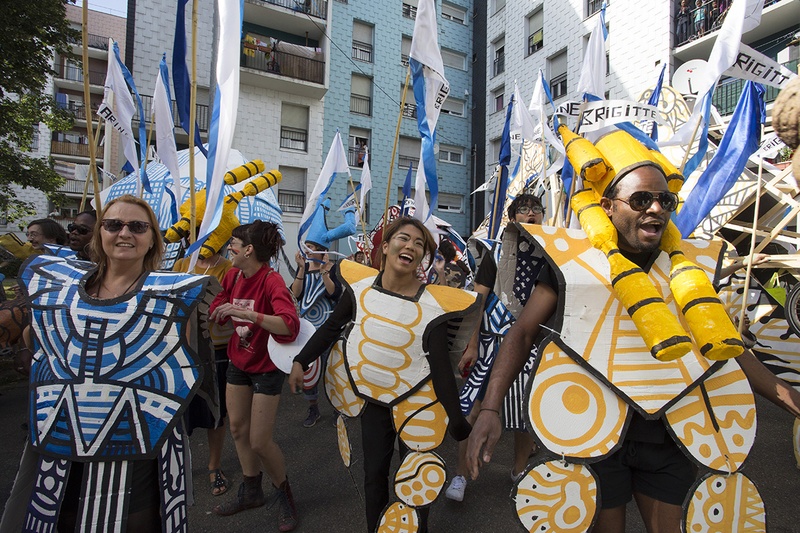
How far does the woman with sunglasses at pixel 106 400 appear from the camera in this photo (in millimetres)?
1722

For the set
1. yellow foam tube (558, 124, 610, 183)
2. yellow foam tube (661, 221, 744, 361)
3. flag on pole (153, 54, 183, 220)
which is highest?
flag on pole (153, 54, 183, 220)

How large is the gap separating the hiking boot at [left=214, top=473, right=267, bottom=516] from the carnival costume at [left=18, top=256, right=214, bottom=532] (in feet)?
4.11

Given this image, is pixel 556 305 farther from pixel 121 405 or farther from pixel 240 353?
pixel 240 353

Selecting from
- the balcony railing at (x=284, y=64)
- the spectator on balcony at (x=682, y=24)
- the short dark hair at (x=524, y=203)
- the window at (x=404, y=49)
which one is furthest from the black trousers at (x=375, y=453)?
the window at (x=404, y=49)

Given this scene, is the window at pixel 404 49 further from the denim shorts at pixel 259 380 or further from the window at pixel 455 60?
the denim shorts at pixel 259 380

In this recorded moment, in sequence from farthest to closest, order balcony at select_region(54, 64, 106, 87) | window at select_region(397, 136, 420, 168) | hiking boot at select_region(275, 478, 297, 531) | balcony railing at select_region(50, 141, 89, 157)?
balcony at select_region(54, 64, 106, 87)
balcony railing at select_region(50, 141, 89, 157)
window at select_region(397, 136, 420, 168)
hiking boot at select_region(275, 478, 297, 531)

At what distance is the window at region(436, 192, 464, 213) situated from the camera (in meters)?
22.4

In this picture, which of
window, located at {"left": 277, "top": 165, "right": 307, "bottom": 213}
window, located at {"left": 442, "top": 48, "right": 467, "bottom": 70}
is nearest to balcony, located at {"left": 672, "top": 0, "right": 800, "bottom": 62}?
window, located at {"left": 442, "top": 48, "right": 467, "bottom": 70}

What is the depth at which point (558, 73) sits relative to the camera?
18156mm

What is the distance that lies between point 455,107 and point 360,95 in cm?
551

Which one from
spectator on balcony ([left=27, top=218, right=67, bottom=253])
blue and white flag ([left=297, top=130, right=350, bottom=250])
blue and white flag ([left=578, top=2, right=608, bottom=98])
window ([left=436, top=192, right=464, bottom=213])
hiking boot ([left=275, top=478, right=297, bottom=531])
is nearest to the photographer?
hiking boot ([left=275, top=478, right=297, bottom=531])

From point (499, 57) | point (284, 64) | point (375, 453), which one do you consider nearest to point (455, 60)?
point (499, 57)

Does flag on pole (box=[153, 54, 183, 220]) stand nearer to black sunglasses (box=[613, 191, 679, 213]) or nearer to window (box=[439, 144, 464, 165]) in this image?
black sunglasses (box=[613, 191, 679, 213])

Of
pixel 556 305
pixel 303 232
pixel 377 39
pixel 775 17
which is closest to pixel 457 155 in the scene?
pixel 377 39
